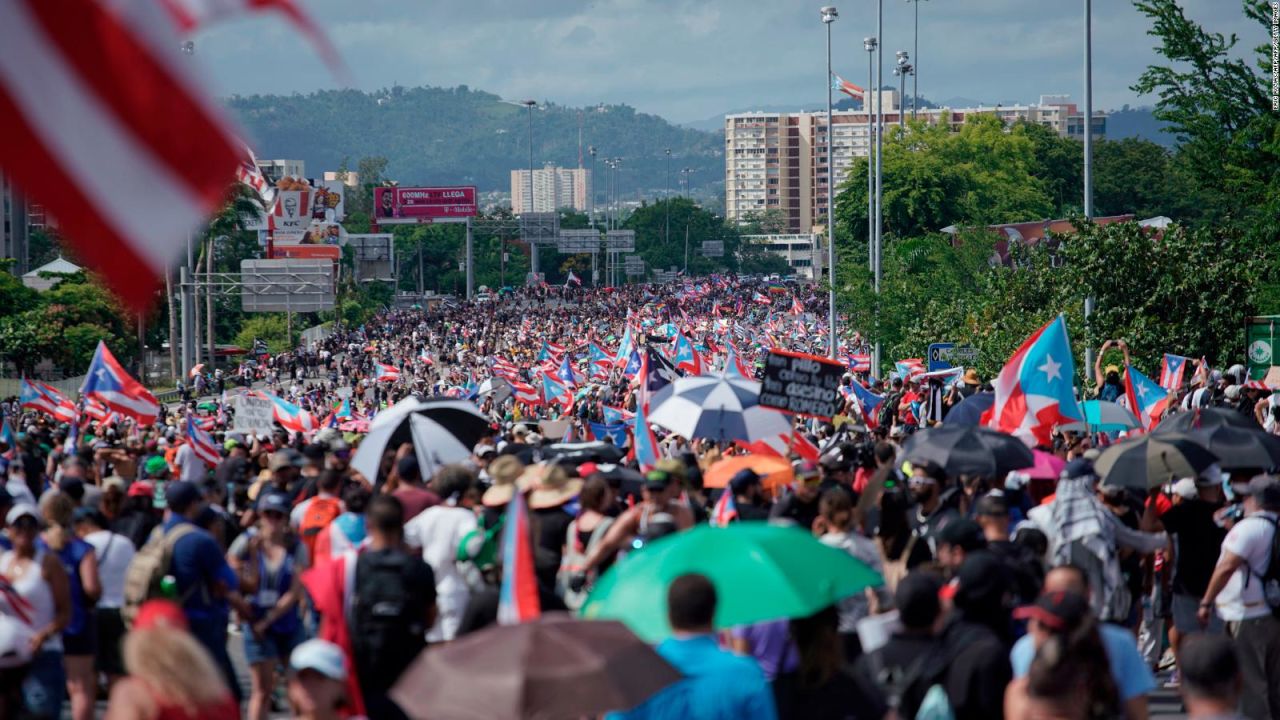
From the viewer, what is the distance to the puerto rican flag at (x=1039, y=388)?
45.6ft

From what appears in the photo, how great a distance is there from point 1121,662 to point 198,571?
4402mm

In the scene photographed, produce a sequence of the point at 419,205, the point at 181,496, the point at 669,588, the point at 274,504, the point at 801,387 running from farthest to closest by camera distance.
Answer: the point at 419,205 < the point at 801,387 < the point at 274,504 < the point at 181,496 < the point at 669,588

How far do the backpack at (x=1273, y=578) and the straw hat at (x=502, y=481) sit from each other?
3.85 meters

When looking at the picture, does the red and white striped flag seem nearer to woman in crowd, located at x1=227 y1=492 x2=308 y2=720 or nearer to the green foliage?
woman in crowd, located at x1=227 y1=492 x2=308 y2=720

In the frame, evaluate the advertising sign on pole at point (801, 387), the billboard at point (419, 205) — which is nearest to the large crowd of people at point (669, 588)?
the advertising sign on pole at point (801, 387)

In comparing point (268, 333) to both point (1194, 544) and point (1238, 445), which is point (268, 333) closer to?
point (1238, 445)

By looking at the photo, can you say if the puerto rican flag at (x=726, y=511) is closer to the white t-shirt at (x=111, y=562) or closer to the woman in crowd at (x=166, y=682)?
the white t-shirt at (x=111, y=562)

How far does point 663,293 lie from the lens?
420 ft

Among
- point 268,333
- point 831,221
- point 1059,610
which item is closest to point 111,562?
point 1059,610

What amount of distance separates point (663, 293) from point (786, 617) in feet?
401

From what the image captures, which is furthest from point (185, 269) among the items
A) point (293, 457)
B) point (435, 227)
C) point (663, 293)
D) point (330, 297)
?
point (435, 227)

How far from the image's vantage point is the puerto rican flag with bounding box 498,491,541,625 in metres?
6.48

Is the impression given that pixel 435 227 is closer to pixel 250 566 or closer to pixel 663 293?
pixel 663 293

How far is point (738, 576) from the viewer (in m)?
6.10
